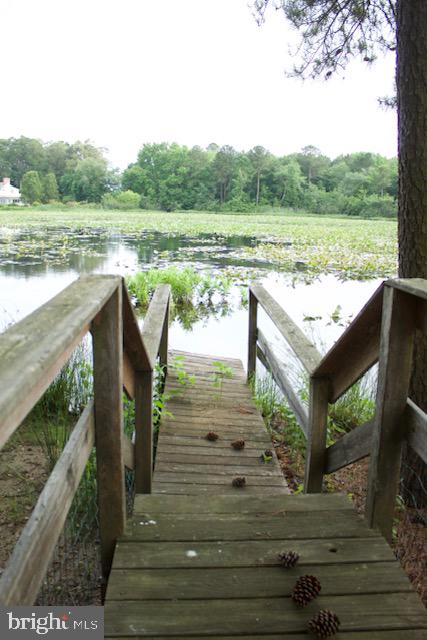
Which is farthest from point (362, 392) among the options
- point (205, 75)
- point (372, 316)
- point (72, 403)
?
point (205, 75)

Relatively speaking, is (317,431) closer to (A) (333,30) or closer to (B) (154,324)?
(B) (154,324)

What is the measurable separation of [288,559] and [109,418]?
67 cm

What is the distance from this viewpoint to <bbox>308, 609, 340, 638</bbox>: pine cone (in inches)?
→ 46.0

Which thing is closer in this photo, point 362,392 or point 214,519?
point 214,519

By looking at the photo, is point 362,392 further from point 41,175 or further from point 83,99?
point 83,99

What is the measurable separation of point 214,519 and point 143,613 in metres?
0.52

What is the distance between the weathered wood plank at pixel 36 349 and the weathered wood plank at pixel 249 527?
0.86 metres

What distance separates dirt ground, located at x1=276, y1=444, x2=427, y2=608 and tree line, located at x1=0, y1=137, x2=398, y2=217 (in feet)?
154

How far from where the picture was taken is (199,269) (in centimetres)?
1161

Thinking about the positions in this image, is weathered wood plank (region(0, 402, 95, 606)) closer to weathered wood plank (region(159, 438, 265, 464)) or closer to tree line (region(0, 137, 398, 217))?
weathered wood plank (region(159, 438, 265, 464))

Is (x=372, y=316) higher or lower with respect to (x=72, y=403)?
higher

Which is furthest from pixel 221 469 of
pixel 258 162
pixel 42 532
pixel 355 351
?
pixel 258 162

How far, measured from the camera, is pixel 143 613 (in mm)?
1232

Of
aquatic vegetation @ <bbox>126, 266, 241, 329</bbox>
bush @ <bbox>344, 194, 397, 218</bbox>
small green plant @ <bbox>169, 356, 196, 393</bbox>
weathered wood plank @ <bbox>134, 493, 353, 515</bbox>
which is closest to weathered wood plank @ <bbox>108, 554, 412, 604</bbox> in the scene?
weathered wood plank @ <bbox>134, 493, 353, 515</bbox>
